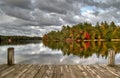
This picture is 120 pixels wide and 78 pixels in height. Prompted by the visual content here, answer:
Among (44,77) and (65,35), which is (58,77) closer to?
(44,77)

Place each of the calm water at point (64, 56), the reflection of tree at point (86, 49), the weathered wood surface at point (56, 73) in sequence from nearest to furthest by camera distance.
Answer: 1. the weathered wood surface at point (56, 73)
2. the calm water at point (64, 56)
3. the reflection of tree at point (86, 49)

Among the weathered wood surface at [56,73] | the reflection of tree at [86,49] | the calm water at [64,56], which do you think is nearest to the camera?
the weathered wood surface at [56,73]

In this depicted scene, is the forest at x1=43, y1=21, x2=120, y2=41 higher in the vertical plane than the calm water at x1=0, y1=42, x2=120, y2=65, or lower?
higher

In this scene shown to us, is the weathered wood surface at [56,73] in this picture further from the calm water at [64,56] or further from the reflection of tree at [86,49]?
the reflection of tree at [86,49]

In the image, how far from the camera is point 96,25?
140250 mm

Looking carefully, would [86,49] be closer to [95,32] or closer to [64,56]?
[64,56]

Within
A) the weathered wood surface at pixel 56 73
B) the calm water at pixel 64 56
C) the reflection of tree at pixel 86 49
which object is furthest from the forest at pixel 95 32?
the weathered wood surface at pixel 56 73

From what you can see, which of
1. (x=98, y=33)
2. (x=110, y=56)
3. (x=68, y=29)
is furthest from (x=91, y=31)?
(x=110, y=56)

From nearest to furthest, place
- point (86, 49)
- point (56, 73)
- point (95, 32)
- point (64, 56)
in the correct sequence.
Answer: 1. point (56, 73)
2. point (64, 56)
3. point (86, 49)
4. point (95, 32)

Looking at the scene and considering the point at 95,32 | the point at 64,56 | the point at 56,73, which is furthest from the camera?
the point at 95,32

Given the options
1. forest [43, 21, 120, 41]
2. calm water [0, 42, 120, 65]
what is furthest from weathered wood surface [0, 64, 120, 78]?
forest [43, 21, 120, 41]

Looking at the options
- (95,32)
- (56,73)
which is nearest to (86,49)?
(56,73)

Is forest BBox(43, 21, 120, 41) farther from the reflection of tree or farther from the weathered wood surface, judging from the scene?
the weathered wood surface

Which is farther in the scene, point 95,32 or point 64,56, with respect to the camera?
point 95,32
